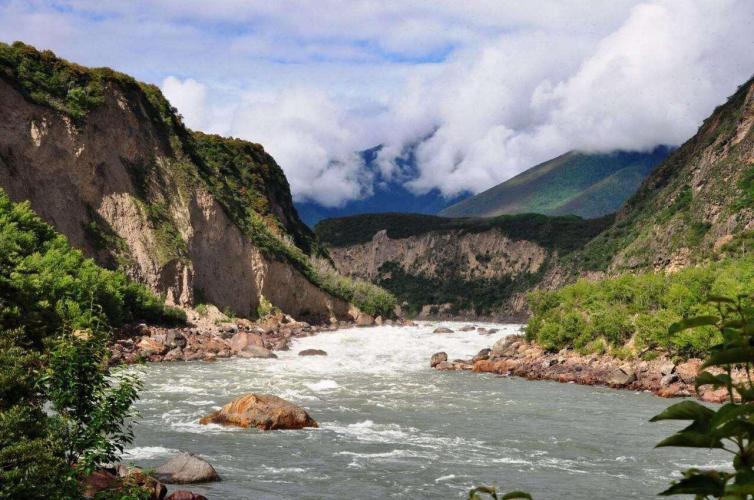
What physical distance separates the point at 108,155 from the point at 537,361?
3888 centimetres

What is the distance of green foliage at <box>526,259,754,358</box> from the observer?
146 ft

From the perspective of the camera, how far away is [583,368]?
148ft

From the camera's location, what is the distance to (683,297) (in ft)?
160

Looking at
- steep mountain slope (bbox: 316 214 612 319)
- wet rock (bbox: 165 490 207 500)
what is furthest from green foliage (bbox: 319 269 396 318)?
wet rock (bbox: 165 490 207 500)

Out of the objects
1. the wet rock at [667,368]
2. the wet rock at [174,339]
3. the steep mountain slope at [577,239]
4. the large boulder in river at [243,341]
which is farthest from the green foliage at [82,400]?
the large boulder in river at [243,341]

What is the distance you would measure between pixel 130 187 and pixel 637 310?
42.2 metres

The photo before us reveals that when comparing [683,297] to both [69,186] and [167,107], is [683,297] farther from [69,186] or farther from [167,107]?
[167,107]

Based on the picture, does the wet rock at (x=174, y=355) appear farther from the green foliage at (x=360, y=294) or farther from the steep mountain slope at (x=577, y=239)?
the green foliage at (x=360, y=294)

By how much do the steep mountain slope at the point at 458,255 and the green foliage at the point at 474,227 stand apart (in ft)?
0.70

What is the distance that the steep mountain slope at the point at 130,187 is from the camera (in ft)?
183

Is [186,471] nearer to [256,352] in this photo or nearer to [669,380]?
[669,380]

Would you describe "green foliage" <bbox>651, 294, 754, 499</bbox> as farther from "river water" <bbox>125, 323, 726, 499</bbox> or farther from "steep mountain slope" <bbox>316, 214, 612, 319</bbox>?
"steep mountain slope" <bbox>316, 214, 612, 319</bbox>

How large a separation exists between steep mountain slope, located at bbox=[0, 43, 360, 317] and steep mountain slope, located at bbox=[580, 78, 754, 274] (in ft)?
132

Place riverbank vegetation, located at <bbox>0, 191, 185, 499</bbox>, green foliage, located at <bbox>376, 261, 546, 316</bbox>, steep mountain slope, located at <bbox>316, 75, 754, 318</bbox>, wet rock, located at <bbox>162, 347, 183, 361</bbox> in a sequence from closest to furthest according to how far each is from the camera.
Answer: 1. riverbank vegetation, located at <bbox>0, 191, 185, 499</bbox>
2. wet rock, located at <bbox>162, 347, 183, 361</bbox>
3. steep mountain slope, located at <bbox>316, 75, 754, 318</bbox>
4. green foliage, located at <bbox>376, 261, 546, 316</bbox>
